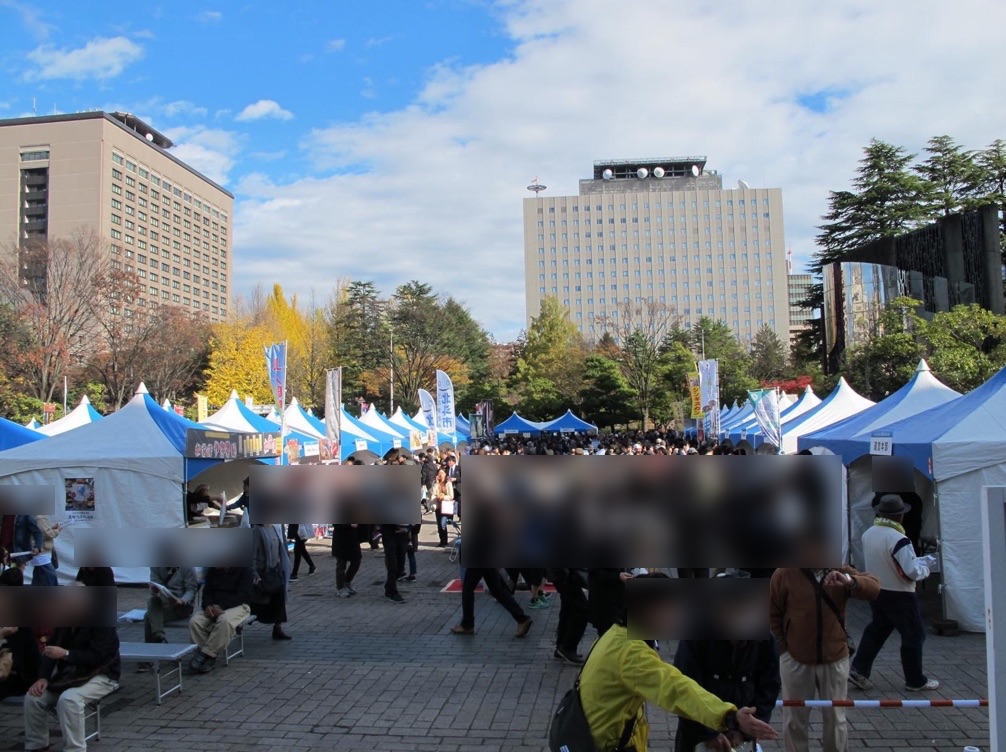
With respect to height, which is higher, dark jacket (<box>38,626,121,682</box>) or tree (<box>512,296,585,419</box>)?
tree (<box>512,296,585,419</box>)

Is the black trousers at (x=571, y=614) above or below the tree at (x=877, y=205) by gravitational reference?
below

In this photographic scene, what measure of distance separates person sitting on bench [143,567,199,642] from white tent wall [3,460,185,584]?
10.1 ft

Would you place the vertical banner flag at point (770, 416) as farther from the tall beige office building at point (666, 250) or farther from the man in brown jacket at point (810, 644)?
the tall beige office building at point (666, 250)

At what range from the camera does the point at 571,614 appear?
7211mm

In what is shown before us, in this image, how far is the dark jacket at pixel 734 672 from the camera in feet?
11.2

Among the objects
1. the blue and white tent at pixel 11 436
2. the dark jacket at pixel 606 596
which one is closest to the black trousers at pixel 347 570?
the dark jacket at pixel 606 596

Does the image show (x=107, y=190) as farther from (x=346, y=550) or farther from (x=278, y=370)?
(x=346, y=550)

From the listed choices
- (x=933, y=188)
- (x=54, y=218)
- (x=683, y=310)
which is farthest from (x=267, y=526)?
(x=683, y=310)

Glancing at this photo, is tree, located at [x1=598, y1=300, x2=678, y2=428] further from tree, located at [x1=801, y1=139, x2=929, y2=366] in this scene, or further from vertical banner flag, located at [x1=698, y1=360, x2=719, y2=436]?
vertical banner flag, located at [x1=698, y1=360, x2=719, y2=436]

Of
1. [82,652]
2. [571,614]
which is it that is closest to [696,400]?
[571,614]

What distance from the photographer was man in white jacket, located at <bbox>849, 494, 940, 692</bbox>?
18.6 feet

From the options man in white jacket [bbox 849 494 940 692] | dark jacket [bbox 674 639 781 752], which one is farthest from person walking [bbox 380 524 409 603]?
dark jacket [bbox 674 639 781 752]

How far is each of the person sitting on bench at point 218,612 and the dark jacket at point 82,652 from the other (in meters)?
1.75

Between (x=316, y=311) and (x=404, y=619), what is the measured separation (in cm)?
5896
